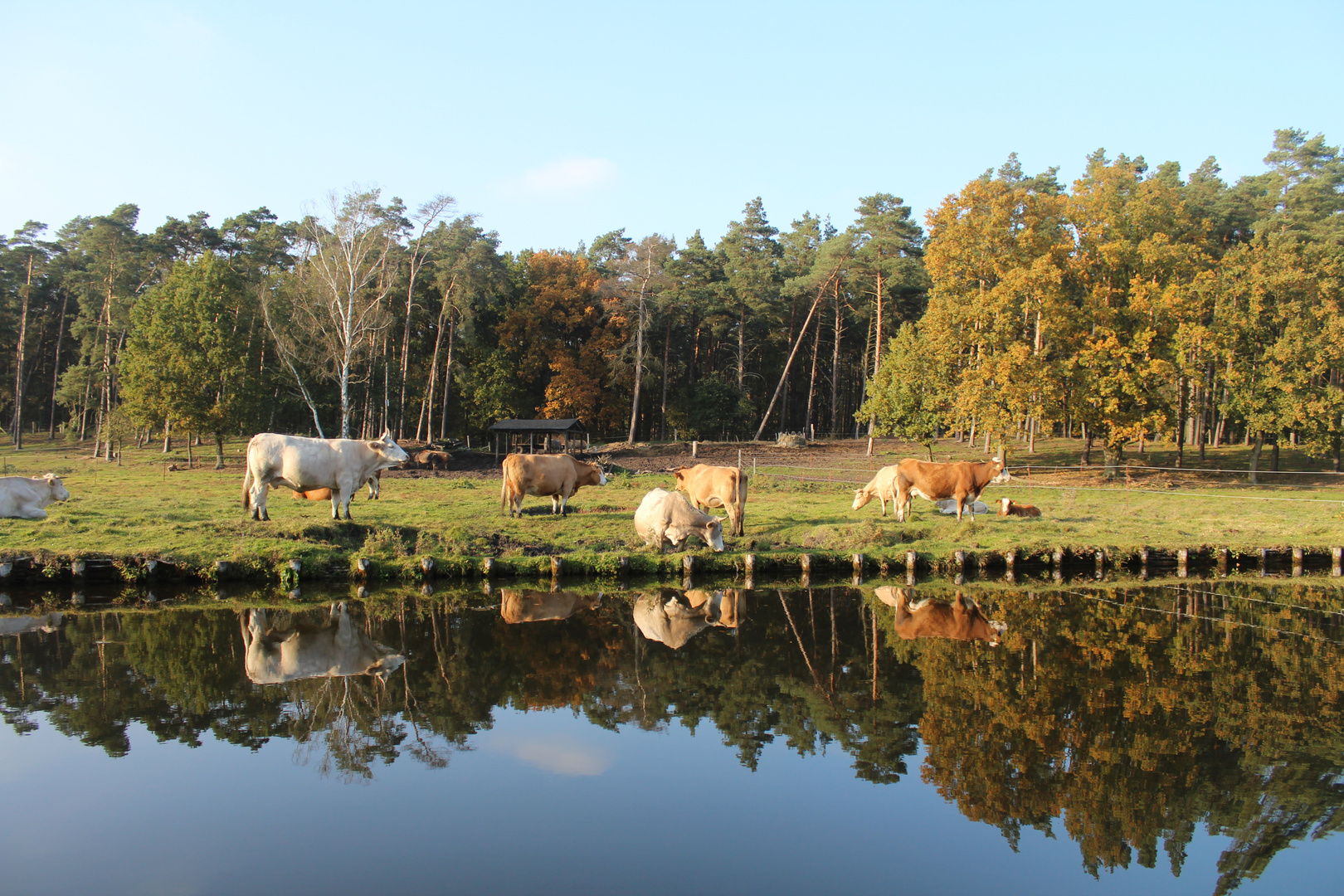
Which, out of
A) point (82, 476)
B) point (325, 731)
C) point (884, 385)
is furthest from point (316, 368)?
point (325, 731)

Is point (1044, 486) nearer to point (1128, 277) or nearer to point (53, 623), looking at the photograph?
point (1128, 277)

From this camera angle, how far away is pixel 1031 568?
1558 centimetres

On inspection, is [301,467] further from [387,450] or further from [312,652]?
[312,652]

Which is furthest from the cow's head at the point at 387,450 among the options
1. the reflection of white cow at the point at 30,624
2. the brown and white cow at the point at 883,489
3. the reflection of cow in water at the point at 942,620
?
the brown and white cow at the point at 883,489

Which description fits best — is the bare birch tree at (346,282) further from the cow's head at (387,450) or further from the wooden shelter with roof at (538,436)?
the cow's head at (387,450)

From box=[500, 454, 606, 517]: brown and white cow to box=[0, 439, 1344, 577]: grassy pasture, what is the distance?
449 mm

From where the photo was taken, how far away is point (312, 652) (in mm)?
9844

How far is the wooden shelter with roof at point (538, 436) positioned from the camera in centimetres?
3641

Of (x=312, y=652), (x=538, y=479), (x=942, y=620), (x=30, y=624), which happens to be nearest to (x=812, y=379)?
(x=538, y=479)

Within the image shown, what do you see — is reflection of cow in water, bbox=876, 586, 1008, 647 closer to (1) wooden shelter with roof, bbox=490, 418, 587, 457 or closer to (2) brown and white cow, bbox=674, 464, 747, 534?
(2) brown and white cow, bbox=674, 464, 747, 534

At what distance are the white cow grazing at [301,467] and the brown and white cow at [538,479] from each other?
3.18m

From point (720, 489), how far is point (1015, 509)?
26.3ft

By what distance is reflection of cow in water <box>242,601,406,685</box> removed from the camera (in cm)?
914

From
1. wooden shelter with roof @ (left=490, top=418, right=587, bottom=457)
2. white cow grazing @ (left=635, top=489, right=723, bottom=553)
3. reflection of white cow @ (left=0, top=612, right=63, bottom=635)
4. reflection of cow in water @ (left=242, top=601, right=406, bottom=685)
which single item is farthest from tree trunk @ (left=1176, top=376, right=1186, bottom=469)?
reflection of white cow @ (left=0, top=612, right=63, bottom=635)
